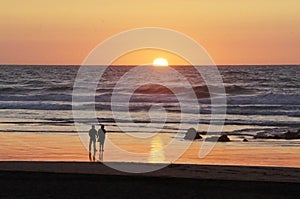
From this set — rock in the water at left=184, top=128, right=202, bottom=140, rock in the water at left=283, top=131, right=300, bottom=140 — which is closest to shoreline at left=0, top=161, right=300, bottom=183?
rock in the water at left=184, top=128, right=202, bottom=140

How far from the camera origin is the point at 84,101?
2304 inches

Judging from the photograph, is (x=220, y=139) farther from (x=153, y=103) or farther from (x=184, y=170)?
(x=153, y=103)

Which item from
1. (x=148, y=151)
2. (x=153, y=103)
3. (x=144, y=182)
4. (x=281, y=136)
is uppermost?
(x=153, y=103)

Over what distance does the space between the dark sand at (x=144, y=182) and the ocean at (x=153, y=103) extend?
12887 mm

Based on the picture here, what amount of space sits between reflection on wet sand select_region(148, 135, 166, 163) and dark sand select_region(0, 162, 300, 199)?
81.7 inches

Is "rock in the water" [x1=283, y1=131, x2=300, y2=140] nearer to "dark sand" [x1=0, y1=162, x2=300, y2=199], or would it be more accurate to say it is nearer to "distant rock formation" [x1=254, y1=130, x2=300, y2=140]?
"distant rock formation" [x1=254, y1=130, x2=300, y2=140]

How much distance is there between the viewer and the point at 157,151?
2555cm

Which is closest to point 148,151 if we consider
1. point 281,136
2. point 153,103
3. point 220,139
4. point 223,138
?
point 220,139

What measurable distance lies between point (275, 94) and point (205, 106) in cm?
1233

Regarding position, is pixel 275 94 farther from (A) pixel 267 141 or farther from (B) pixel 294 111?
(A) pixel 267 141

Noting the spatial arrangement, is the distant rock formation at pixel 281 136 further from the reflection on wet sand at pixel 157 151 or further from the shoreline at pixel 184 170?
the shoreline at pixel 184 170

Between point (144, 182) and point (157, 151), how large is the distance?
306 inches

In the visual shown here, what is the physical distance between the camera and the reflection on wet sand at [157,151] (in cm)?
2325

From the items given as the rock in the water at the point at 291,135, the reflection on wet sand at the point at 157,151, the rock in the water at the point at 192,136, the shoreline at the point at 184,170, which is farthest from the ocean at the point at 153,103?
the shoreline at the point at 184,170
